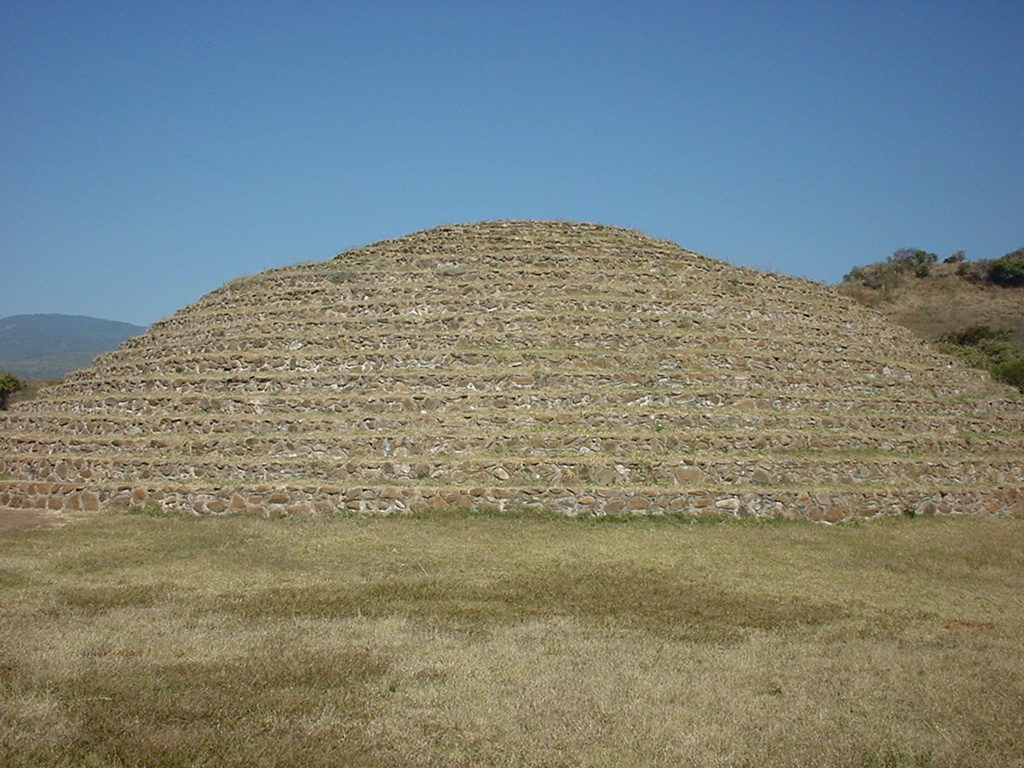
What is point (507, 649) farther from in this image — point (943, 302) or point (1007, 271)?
point (1007, 271)

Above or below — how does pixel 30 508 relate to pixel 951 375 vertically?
below

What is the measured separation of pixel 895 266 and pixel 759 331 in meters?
43.8

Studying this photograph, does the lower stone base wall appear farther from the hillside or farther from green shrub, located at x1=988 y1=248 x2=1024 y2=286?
green shrub, located at x1=988 y1=248 x2=1024 y2=286

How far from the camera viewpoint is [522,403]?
15805 millimetres

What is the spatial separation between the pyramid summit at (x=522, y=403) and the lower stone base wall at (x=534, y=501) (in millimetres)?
38

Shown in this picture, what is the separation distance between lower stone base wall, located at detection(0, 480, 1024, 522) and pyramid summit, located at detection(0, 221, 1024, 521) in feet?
0.13

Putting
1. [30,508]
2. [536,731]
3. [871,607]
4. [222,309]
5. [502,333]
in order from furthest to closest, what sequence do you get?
[222,309]
[502,333]
[30,508]
[871,607]
[536,731]

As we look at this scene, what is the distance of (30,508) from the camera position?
15672 millimetres

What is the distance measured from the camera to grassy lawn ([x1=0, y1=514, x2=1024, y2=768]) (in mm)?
5535

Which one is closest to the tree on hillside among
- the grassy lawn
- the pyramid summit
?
the pyramid summit

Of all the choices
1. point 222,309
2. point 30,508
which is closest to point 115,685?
point 30,508

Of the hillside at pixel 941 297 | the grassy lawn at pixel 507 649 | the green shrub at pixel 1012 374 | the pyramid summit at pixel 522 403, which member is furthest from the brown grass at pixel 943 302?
the grassy lawn at pixel 507 649

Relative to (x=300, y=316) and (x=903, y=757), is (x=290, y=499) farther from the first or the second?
(x=903, y=757)

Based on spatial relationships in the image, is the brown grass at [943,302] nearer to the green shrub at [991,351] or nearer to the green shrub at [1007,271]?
the green shrub at [1007,271]
